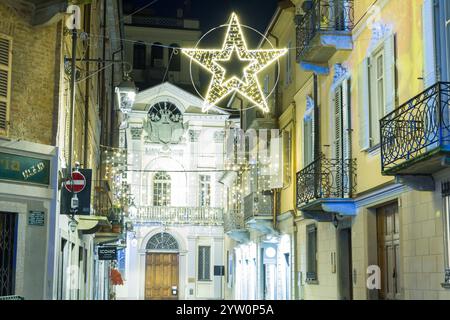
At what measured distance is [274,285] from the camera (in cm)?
2672

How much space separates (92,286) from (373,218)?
49.1 feet

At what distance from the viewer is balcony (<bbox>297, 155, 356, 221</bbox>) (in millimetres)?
16953

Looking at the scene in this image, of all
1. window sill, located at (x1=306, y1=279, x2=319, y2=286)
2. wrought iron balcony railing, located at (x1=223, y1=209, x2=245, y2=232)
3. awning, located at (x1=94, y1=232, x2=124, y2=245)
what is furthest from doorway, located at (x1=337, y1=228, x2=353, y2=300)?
wrought iron balcony railing, located at (x1=223, y1=209, x2=245, y2=232)

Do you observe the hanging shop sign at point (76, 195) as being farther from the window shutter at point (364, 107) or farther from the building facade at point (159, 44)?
the building facade at point (159, 44)

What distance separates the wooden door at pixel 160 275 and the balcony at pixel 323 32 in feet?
96.6

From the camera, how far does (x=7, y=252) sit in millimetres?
14227

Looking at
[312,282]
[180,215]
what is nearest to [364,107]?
[312,282]

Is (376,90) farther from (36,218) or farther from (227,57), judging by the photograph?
(36,218)

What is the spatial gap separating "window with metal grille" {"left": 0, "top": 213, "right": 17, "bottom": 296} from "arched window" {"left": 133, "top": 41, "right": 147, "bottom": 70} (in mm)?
38592

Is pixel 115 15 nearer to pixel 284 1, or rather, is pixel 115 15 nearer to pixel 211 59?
pixel 284 1

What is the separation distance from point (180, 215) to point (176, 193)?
1.48m

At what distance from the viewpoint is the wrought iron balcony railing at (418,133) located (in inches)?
428
